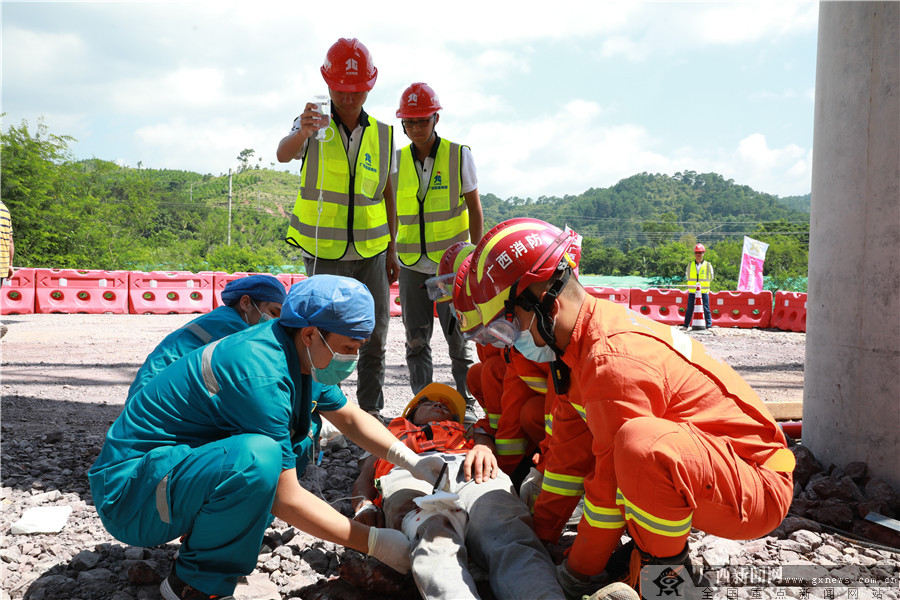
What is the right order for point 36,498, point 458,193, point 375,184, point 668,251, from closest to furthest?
point 36,498
point 375,184
point 458,193
point 668,251

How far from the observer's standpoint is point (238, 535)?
2.46 meters

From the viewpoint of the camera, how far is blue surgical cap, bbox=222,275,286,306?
12.2ft

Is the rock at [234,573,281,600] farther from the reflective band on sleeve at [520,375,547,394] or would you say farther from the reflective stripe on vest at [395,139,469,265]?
the reflective stripe on vest at [395,139,469,265]

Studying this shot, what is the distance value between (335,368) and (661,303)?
14.6m

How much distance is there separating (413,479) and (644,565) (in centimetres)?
116

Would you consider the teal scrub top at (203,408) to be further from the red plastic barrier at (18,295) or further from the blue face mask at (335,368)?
the red plastic barrier at (18,295)

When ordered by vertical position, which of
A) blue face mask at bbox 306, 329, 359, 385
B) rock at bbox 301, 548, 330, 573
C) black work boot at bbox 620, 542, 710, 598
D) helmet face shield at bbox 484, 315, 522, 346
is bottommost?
rock at bbox 301, 548, 330, 573

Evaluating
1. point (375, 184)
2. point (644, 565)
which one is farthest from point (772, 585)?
point (375, 184)

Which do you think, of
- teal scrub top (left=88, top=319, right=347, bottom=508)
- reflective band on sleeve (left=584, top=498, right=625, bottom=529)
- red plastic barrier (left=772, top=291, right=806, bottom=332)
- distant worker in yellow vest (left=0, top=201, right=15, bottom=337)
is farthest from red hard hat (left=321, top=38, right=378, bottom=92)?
red plastic barrier (left=772, top=291, right=806, bottom=332)

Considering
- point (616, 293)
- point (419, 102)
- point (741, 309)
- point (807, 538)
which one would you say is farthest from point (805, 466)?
point (616, 293)

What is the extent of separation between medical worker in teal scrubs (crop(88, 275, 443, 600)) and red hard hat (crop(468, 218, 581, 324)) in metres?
0.50

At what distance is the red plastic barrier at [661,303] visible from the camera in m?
16.0

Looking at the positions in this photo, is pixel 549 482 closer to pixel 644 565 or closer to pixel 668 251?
pixel 644 565

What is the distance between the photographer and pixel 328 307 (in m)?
2.61
